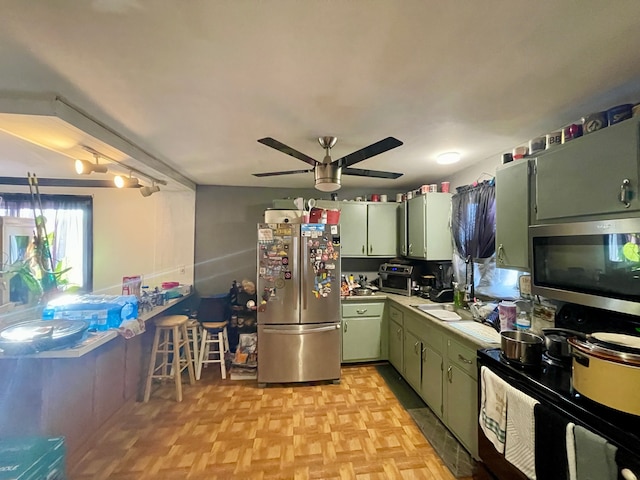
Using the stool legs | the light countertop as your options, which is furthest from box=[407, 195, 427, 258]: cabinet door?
the light countertop

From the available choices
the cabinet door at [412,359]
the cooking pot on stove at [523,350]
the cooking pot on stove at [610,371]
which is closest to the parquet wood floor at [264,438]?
the cabinet door at [412,359]

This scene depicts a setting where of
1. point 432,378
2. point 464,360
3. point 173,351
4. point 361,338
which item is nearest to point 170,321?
point 173,351

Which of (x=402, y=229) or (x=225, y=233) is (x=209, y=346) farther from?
(x=402, y=229)

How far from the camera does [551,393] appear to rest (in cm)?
124

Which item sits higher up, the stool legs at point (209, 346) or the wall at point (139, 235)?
the wall at point (139, 235)

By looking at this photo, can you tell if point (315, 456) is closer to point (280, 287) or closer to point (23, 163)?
point (280, 287)

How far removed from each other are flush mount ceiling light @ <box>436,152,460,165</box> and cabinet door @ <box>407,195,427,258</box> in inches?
23.8

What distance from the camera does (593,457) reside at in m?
1.02

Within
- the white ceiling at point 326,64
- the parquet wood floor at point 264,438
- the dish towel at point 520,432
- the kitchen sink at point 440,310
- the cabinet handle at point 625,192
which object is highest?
the white ceiling at point 326,64

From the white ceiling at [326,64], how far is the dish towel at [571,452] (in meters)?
1.49

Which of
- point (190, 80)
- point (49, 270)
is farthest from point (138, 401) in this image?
point (190, 80)

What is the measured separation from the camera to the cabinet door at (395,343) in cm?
312

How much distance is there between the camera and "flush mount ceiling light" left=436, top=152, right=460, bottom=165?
102 inches

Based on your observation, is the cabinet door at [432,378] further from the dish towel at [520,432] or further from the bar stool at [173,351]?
the bar stool at [173,351]
